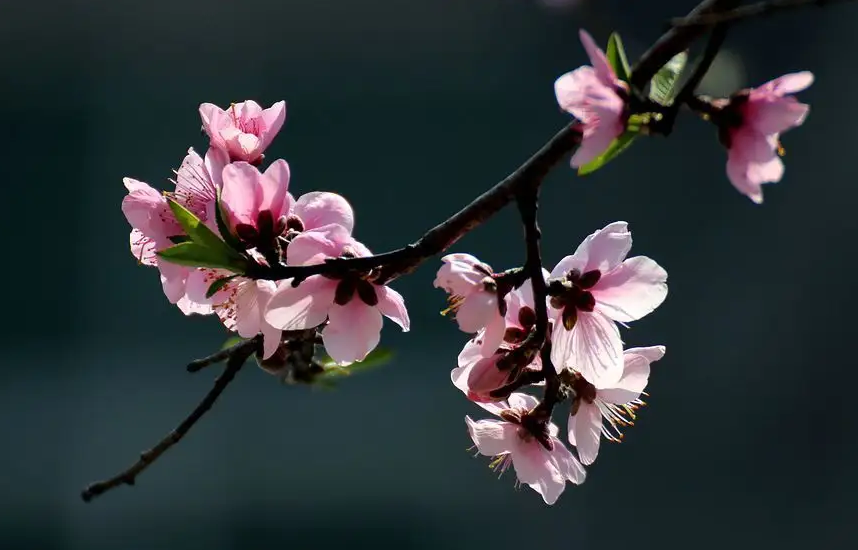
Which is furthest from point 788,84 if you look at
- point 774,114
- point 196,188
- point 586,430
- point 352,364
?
point 352,364

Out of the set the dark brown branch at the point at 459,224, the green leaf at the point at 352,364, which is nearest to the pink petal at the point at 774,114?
the dark brown branch at the point at 459,224

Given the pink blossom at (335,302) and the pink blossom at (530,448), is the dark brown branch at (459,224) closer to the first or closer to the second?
the pink blossom at (335,302)

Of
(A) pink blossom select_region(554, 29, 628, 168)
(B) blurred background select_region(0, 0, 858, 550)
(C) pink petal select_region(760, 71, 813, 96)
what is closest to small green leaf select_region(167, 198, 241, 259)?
(A) pink blossom select_region(554, 29, 628, 168)

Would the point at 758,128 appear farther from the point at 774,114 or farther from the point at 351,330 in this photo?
the point at 351,330

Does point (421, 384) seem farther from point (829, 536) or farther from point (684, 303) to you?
point (829, 536)

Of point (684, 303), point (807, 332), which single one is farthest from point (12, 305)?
point (807, 332)

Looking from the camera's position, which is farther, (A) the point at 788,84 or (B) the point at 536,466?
(B) the point at 536,466

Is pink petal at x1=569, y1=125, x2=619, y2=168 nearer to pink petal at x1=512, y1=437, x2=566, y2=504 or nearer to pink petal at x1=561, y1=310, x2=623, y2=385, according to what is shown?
pink petal at x1=561, y1=310, x2=623, y2=385
